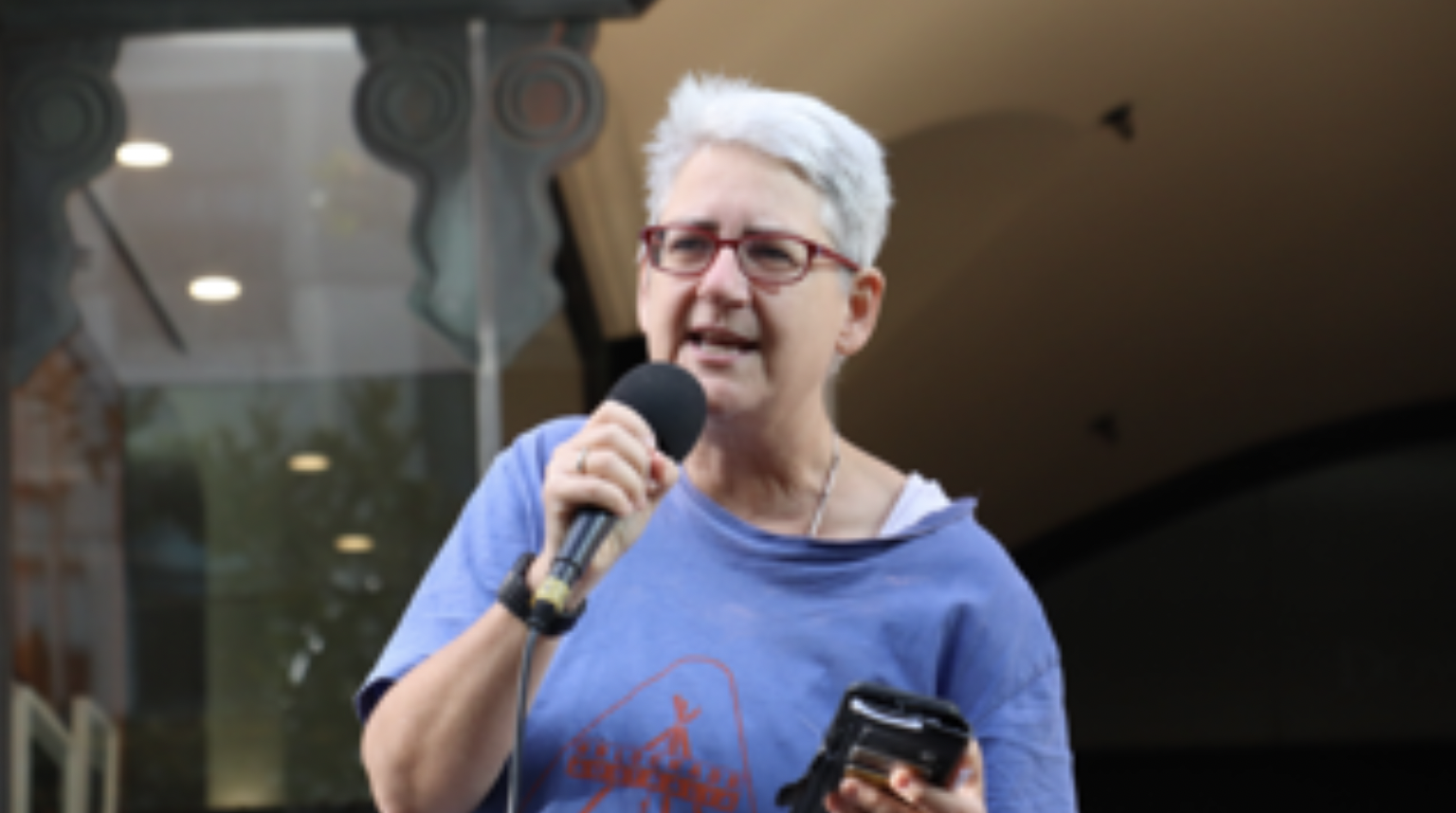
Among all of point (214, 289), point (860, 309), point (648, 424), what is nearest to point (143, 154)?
point (214, 289)

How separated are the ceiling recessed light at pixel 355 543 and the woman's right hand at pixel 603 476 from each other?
13.1ft

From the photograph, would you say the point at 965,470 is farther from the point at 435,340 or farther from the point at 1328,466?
the point at 435,340

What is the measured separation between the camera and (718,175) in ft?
4.57

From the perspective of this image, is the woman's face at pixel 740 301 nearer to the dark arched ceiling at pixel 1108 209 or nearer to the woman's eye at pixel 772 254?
→ the woman's eye at pixel 772 254

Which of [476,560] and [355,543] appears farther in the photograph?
[355,543]

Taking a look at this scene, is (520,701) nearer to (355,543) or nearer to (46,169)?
(355,543)

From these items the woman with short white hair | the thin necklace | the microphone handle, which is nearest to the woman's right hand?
the microphone handle

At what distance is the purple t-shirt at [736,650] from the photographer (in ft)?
4.24

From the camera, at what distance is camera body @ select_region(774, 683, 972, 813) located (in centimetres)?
112

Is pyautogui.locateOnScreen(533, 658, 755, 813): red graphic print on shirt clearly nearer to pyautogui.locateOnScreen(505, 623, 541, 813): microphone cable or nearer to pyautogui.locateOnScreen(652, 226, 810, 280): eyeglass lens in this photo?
pyautogui.locateOnScreen(505, 623, 541, 813): microphone cable

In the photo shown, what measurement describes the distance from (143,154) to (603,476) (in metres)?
4.41

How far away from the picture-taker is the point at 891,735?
1121 millimetres

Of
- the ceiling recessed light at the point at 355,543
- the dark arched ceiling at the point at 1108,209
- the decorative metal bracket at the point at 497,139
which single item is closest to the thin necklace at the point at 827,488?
the dark arched ceiling at the point at 1108,209

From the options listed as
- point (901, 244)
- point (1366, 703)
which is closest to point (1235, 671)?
point (1366, 703)
